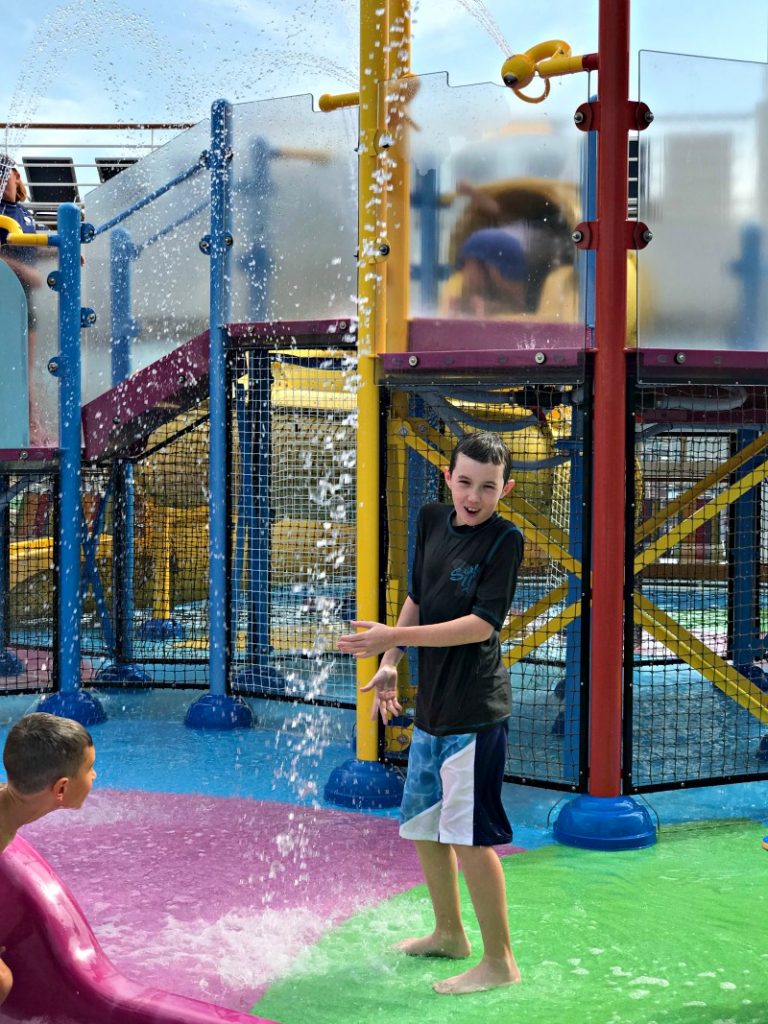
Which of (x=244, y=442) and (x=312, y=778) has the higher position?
(x=244, y=442)

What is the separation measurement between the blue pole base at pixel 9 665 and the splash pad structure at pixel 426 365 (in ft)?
0.08

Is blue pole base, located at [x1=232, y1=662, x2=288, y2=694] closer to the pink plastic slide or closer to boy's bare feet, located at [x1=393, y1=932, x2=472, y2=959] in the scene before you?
boy's bare feet, located at [x1=393, y1=932, x2=472, y2=959]

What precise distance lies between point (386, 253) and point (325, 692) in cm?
350

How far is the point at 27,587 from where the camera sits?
36.0ft

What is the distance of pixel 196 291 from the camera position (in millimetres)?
7062

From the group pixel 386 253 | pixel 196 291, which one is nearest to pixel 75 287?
pixel 196 291

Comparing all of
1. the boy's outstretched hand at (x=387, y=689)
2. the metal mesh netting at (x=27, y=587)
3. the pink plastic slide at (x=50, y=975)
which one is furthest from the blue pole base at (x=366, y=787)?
the metal mesh netting at (x=27, y=587)

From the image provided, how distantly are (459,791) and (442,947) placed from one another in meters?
0.53

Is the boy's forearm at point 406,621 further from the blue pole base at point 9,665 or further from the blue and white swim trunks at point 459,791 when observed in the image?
the blue pole base at point 9,665

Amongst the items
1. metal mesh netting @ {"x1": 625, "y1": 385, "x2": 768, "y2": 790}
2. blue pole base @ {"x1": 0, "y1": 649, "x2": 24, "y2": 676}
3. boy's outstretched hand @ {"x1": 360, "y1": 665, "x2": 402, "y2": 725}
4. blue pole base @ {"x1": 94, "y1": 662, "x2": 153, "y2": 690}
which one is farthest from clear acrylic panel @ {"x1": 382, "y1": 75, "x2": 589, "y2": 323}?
blue pole base @ {"x1": 0, "y1": 649, "x2": 24, "y2": 676}

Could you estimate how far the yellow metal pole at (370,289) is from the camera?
495cm

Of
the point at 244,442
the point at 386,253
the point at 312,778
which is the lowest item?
the point at 312,778

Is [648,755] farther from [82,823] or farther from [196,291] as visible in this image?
[196,291]

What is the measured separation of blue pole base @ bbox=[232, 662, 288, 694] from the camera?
6975 millimetres
